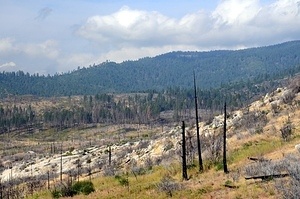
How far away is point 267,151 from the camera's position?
34.6m

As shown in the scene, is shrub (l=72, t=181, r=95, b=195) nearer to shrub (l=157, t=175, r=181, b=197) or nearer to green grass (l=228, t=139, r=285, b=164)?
shrub (l=157, t=175, r=181, b=197)

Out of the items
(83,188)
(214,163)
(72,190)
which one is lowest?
(72,190)

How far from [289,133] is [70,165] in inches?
1790

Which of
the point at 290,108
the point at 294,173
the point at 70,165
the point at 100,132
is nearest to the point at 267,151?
the point at 294,173

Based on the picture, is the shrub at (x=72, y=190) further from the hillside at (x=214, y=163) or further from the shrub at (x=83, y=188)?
the hillside at (x=214, y=163)

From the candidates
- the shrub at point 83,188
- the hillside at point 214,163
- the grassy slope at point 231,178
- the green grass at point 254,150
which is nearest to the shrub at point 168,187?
the hillside at point 214,163

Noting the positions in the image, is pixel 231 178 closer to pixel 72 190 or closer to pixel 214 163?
pixel 214 163

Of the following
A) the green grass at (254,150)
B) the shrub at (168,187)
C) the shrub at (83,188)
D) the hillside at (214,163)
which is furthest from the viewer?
the green grass at (254,150)

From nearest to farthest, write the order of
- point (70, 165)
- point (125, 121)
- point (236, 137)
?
point (236, 137) → point (70, 165) → point (125, 121)

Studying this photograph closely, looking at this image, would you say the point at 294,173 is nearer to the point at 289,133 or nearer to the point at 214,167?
the point at 214,167

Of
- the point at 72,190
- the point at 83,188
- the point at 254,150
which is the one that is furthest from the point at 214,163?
the point at 72,190

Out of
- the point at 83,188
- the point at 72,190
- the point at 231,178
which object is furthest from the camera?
the point at 72,190

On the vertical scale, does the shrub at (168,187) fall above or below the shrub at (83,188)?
above

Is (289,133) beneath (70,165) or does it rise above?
above
